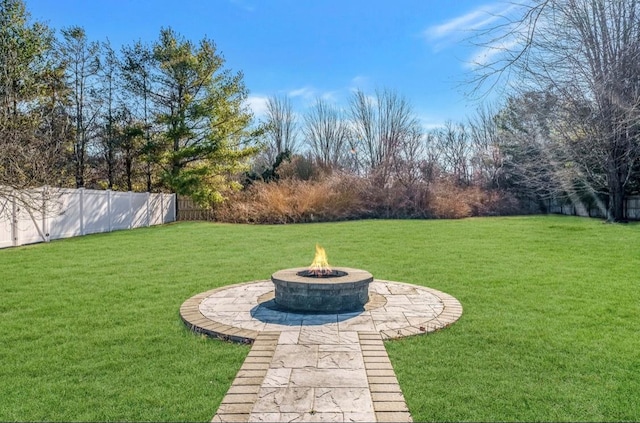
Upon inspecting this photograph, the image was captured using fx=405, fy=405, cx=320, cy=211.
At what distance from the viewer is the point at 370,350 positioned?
3.70 meters

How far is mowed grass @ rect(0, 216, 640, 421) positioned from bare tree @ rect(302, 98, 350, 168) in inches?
1004

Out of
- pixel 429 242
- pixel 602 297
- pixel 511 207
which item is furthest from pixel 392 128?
pixel 602 297

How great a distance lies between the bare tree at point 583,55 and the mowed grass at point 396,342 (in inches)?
86.4

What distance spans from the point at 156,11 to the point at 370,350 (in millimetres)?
9597

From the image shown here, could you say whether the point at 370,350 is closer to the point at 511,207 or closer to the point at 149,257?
the point at 149,257

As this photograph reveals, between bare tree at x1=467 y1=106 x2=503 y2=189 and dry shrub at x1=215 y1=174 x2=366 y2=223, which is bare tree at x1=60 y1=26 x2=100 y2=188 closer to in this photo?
dry shrub at x1=215 y1=174 x2=366 y2=223

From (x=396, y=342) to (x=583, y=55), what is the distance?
3.45m

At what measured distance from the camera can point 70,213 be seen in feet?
44.4

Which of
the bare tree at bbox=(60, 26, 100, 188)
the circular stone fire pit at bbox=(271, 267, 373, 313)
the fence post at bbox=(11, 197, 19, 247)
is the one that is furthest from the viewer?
the bare tree at bbox=(60, 26, 100, 188)

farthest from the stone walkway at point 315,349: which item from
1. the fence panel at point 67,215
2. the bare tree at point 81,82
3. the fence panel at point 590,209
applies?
the bare tree at point 81,82

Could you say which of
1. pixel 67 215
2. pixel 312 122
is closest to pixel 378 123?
pixel 312 122

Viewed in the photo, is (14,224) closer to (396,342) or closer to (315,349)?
(315,349)

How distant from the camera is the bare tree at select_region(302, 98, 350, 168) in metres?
34.0

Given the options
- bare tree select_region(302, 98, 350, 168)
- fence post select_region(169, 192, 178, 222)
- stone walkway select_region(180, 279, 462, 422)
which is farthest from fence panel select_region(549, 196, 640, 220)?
fence post select_region(169, 192, 178, 222)
